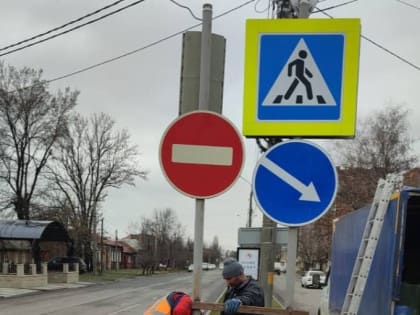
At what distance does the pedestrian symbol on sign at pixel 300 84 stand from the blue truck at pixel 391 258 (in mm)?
2602

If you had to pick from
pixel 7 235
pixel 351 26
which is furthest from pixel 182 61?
pixel 7 235

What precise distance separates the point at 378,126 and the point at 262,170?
1701 inches

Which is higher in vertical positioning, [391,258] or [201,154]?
[201,154]

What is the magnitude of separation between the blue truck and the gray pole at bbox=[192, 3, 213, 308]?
10.4 feet

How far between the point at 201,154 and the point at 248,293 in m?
1.19

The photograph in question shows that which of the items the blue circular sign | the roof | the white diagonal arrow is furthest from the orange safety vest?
the roof

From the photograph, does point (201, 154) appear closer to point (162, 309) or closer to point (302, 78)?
point (302, 78)

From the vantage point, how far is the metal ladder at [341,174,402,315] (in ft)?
18.0

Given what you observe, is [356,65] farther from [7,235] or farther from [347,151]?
[347,151]

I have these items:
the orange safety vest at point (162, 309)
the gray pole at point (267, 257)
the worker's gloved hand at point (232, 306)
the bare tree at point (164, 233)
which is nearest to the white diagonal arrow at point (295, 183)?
the worker's gloved hand at point (232, 306)

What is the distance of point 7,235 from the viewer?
39.3m

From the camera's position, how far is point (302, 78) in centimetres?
443

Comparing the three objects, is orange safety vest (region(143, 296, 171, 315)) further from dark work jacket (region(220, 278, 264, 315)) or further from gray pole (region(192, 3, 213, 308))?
dark work jacket (region(220, 278, 264, 315))

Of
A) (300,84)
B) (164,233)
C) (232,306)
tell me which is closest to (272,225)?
(300,84)
